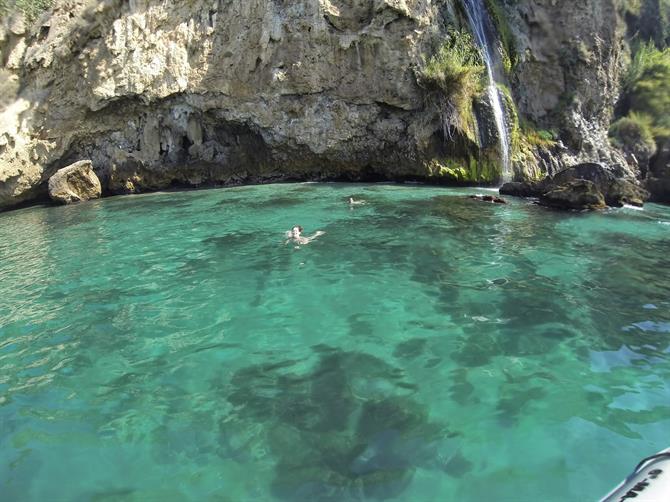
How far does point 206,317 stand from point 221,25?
17879mm

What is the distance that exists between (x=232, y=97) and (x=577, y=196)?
14014mm

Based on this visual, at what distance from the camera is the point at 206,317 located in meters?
6.51

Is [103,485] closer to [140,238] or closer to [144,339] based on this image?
[144,339]

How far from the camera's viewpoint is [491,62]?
71.2ft

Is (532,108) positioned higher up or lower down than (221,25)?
lower down

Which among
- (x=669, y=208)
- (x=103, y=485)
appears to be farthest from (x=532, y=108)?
(x=103, y=485)

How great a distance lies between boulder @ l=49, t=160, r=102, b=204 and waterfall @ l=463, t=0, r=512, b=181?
16642mm

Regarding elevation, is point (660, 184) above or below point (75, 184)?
below

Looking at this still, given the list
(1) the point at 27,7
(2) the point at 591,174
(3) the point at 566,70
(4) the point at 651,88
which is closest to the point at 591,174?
(2) the point at 591,174

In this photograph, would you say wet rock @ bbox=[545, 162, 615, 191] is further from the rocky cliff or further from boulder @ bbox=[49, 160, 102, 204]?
boulder @ bbox=[49, 160, 102, 204]

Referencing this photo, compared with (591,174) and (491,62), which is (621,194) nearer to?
(591,174)

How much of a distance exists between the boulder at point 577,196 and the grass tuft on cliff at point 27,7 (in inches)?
799

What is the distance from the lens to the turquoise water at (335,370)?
3639 millimetres

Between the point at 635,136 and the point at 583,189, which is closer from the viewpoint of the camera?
the point at 583,189
